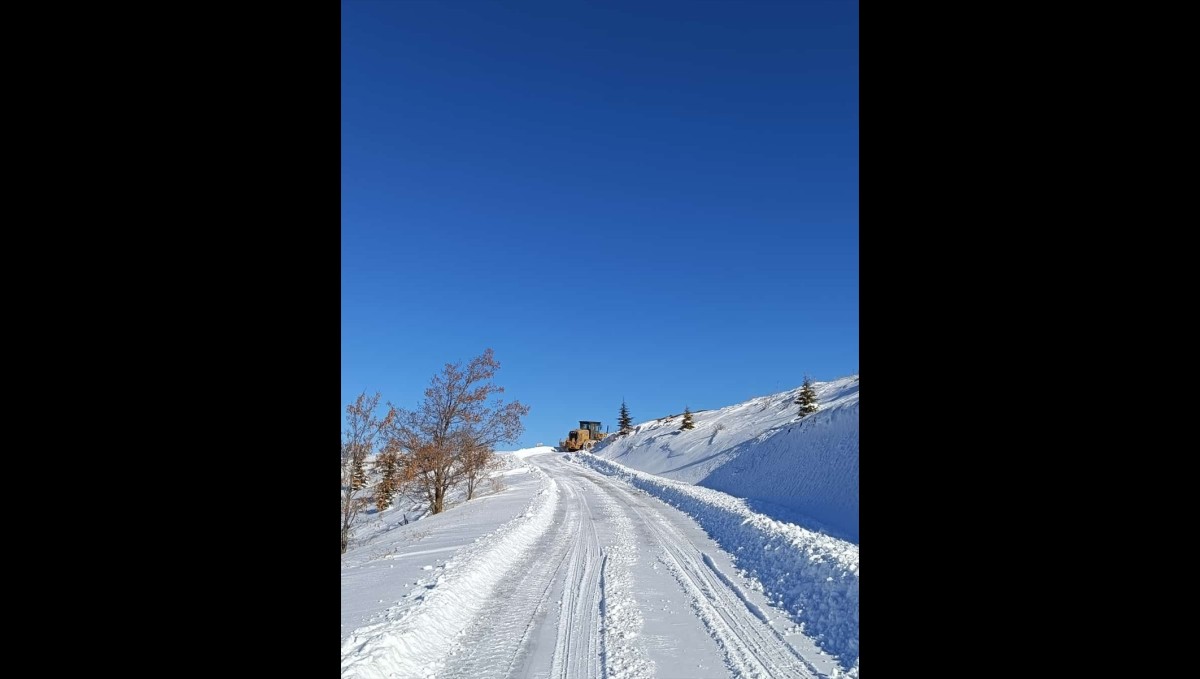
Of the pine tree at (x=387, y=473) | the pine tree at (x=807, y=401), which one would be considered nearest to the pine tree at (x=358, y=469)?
the pine tree at (x=387, y=473)

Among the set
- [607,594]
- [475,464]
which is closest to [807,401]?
[475,464]

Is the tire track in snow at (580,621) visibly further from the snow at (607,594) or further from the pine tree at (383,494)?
the pine tree at (383,494)

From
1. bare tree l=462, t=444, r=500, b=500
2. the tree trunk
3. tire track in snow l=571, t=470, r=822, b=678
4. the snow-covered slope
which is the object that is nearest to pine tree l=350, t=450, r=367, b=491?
the tree trunk

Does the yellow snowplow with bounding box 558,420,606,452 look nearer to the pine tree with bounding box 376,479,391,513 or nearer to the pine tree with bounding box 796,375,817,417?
the pine tree with bounding box 796,375,817,417

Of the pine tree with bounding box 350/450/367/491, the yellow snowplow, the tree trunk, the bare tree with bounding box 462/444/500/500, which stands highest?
the pine tree with bounding box 350/450/367/491

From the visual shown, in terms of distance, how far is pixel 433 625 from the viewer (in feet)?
17.9

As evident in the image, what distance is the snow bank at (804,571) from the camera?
17.7 feet

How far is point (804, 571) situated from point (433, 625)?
16.3 feet

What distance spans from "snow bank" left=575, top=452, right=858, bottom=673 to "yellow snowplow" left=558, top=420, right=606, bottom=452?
5218 cm

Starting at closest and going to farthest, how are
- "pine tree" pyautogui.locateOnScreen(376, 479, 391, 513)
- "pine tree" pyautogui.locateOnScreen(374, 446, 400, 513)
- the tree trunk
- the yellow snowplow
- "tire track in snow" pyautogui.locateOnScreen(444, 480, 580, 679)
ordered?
"tire track in snow" pyautogui.locateOnScreen(444, 480, 580, 679)
"pine tree" pyautogui.locateOnScreen(374, 446, 400, 513)
"pine tree" pyautogui.locateOnScreen(376, 479, 391, 513)
the tree trunk
the yellow snowplow

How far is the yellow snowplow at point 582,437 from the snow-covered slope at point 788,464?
2659 cm

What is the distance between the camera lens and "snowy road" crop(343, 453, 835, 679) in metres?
4.55

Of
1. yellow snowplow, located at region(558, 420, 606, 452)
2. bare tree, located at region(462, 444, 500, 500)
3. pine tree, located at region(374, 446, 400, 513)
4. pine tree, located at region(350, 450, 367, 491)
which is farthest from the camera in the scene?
yellow snowplow, located at region(558, 420, 606, 452)
